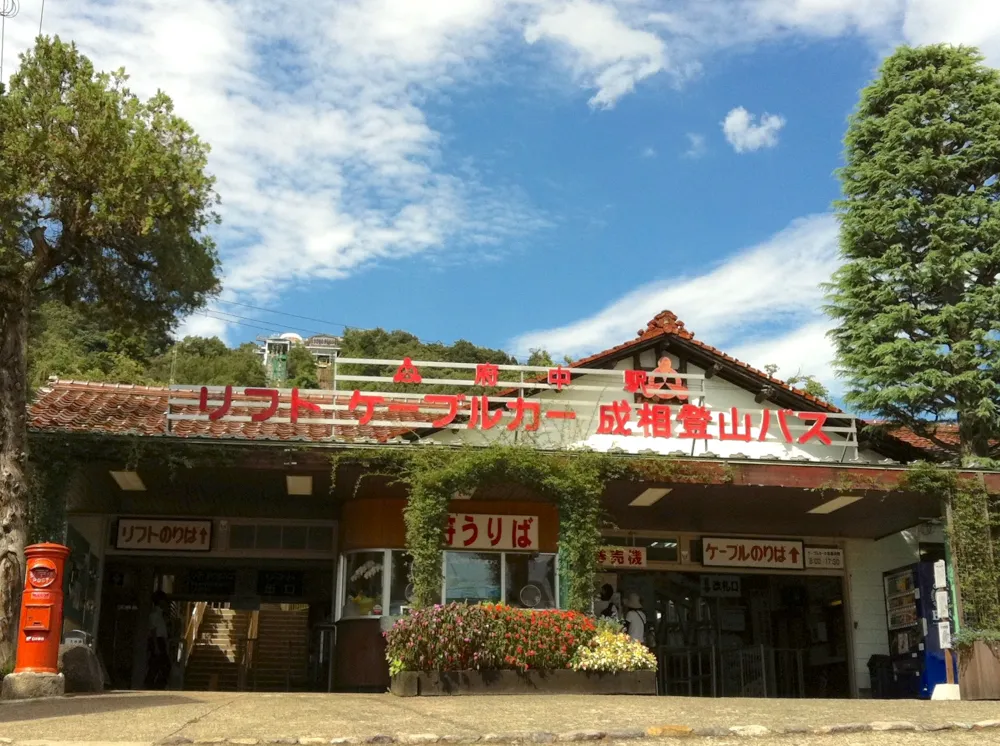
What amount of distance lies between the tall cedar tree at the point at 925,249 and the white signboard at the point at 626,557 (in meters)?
4.14

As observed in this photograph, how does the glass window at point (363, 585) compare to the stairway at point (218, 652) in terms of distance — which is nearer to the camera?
the glass window at point (363, 585)

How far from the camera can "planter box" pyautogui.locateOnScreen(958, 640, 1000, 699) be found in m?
13.1

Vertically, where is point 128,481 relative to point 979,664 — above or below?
above

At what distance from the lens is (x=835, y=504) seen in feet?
49.1

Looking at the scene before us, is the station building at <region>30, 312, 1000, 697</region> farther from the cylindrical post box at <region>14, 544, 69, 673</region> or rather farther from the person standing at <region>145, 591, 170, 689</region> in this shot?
the cylindrical post box at <region>14, 544, 69, 673</region>

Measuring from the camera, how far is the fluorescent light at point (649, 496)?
47.2 ft

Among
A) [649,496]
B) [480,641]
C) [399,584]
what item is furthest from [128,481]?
[649,496]

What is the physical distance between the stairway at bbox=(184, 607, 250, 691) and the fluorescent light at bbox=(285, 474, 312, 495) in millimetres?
8396

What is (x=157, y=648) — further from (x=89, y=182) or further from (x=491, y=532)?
(x=89, y=182)

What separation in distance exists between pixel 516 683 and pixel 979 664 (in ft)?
19.6

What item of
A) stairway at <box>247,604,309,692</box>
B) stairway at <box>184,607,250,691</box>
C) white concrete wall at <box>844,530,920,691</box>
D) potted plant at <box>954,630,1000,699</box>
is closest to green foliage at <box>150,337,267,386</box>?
stairway at <box>184,607,250,691</box>

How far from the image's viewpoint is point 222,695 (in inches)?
418

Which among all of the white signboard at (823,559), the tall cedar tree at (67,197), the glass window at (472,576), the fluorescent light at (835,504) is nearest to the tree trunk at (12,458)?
the tall cedar tree at (67,197)

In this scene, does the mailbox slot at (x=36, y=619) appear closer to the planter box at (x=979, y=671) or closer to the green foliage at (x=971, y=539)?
the green foliage at (x=971, y=539)
